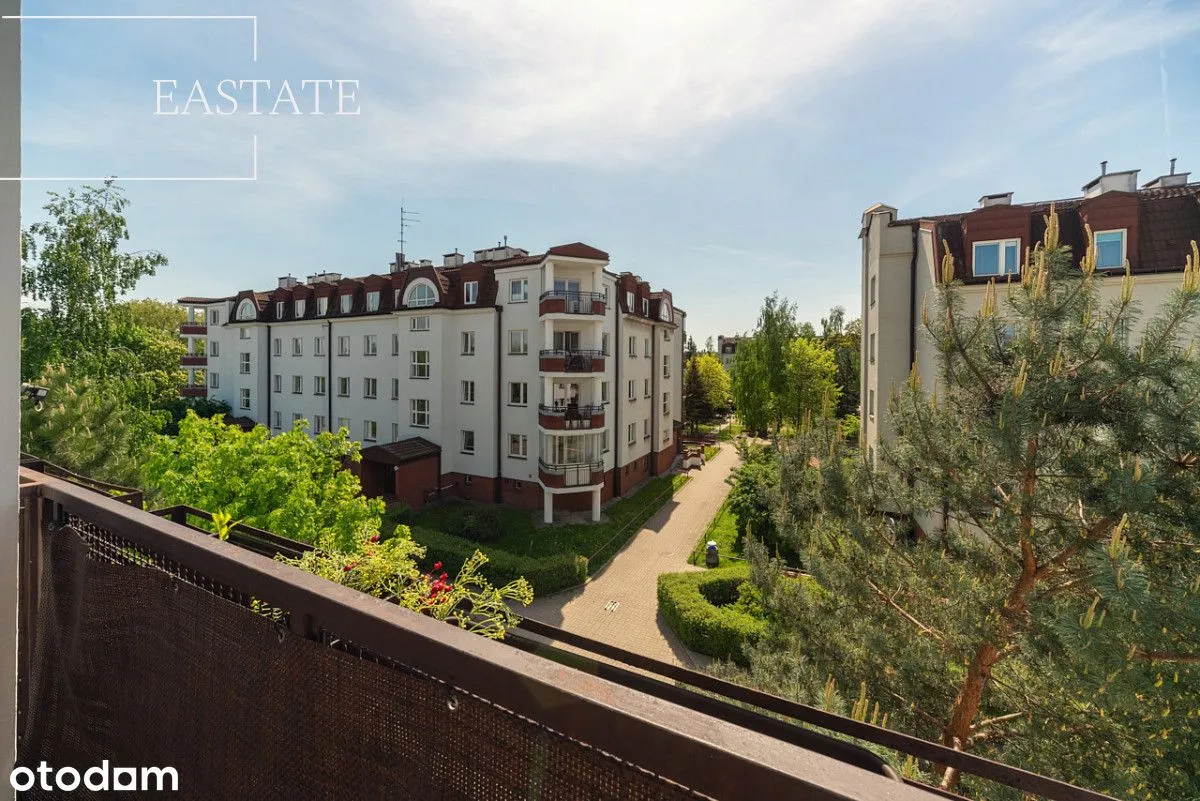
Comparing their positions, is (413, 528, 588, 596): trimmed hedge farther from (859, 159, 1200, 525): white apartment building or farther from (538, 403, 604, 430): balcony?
(859, 159, 1200, 525): white apartment building

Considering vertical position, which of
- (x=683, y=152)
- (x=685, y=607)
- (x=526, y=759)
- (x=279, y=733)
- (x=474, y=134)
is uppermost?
(x=683, y=152)

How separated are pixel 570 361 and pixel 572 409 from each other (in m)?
1.69

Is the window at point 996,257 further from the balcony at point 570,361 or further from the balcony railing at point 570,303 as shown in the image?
the balcony at point 570,361

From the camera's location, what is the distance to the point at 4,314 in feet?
6.03

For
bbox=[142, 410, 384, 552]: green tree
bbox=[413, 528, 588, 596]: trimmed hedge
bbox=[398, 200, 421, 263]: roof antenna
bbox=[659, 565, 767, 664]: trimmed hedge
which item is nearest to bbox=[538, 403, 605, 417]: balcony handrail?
bbox=[413, 528, 588, 596]: trimmed hedge

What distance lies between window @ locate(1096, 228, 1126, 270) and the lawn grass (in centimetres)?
1113

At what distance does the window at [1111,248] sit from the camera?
11.4 m

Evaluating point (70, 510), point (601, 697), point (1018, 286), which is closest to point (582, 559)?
point (1018, 286)

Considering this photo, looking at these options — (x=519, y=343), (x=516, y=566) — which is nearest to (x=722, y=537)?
(x=516, y=566)

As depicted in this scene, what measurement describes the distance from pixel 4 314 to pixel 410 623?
1962mm

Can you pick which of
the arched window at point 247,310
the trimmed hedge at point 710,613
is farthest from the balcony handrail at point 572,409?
the arched window at point 247,310

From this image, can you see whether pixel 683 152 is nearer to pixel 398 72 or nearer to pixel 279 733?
pixel 398 72

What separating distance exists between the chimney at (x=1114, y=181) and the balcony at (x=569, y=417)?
49.7 ft

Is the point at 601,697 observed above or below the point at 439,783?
above
